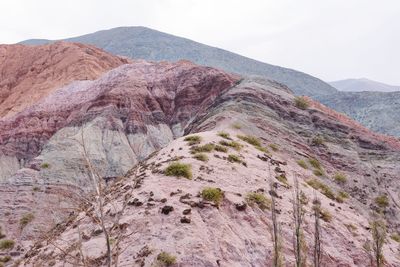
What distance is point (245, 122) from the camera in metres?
34.8

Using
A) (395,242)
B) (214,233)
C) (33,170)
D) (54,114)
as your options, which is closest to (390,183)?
(395,242)

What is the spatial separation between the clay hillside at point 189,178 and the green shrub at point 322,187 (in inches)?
8.2

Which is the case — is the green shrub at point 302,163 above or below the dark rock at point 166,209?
below

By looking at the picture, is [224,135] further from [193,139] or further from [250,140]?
[193,139]

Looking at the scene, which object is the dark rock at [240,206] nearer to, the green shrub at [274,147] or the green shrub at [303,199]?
the green shrub at [303,199]

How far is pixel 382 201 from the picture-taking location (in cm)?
3038

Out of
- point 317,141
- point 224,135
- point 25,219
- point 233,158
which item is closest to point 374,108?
point 317,141

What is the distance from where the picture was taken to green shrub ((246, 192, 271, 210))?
20906 millimetres

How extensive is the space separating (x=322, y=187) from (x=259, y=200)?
8733mm

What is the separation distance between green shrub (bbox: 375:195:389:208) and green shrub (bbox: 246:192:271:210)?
1248 centimetres

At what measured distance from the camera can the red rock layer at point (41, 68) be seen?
258ft

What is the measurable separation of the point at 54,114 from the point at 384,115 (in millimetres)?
73667

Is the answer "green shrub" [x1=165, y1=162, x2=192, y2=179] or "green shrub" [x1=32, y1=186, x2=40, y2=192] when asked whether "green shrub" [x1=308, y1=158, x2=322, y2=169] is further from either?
"green shrub" [x1=32, y1=186, x2=40, y2=192]

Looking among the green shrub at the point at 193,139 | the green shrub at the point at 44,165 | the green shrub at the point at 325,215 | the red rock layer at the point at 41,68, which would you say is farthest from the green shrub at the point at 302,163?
the red rock layer at the point at 41,68
